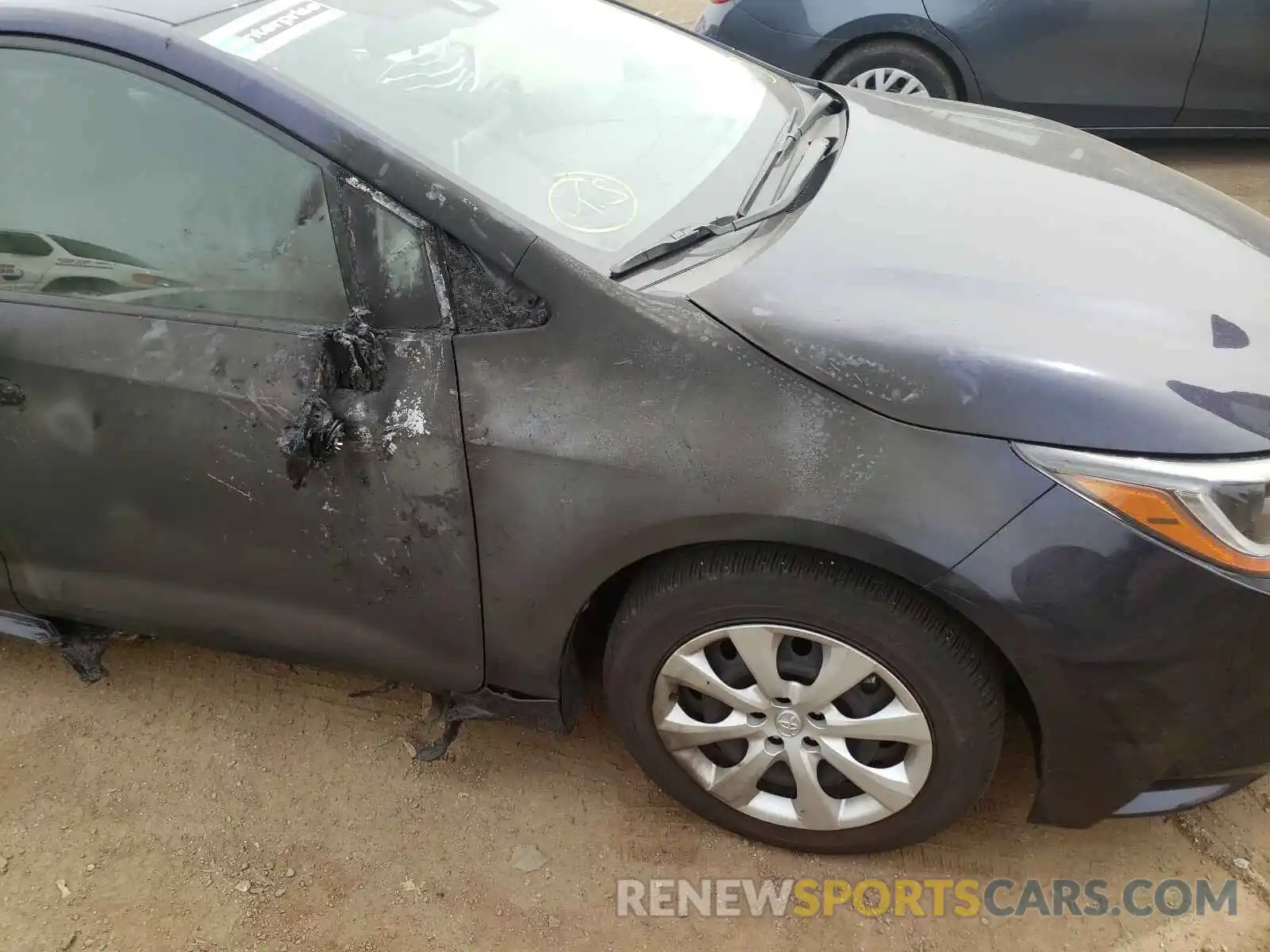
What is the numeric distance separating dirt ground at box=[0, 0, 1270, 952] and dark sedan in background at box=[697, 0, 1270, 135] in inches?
151

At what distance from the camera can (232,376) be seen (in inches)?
67.9

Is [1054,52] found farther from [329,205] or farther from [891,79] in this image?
[329,205]

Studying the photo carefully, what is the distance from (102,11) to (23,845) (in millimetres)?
1772

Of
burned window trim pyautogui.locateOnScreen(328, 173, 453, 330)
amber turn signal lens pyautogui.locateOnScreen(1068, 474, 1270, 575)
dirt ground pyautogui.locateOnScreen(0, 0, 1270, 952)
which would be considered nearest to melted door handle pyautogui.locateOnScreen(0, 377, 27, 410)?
burned window trim pyautogui.locateOnScreen(328, 173, 453, 330)

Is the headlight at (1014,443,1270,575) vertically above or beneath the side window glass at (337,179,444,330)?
above

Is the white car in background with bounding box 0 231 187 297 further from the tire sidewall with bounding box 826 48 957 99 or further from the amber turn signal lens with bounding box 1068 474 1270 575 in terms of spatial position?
the tire sidewall with bounding box 826 48 957 99

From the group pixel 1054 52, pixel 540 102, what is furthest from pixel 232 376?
pixel 1054 52

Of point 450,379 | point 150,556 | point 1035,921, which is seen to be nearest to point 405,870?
point 150,556

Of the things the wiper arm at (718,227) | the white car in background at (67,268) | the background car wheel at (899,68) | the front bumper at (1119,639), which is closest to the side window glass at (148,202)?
the white car in background at (67,268)

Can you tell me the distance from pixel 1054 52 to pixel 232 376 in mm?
4533

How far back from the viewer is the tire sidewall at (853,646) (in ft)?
5.27

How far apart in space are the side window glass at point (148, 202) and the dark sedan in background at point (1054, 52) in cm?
389

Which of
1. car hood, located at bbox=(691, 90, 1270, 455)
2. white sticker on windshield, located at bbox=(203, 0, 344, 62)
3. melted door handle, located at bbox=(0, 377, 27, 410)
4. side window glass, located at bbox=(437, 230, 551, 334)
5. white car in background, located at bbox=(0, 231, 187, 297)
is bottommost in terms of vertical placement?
melted door handle, located at bbox=(0, 377, 27, 410)

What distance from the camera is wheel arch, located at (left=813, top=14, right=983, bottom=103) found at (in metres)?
4.69
